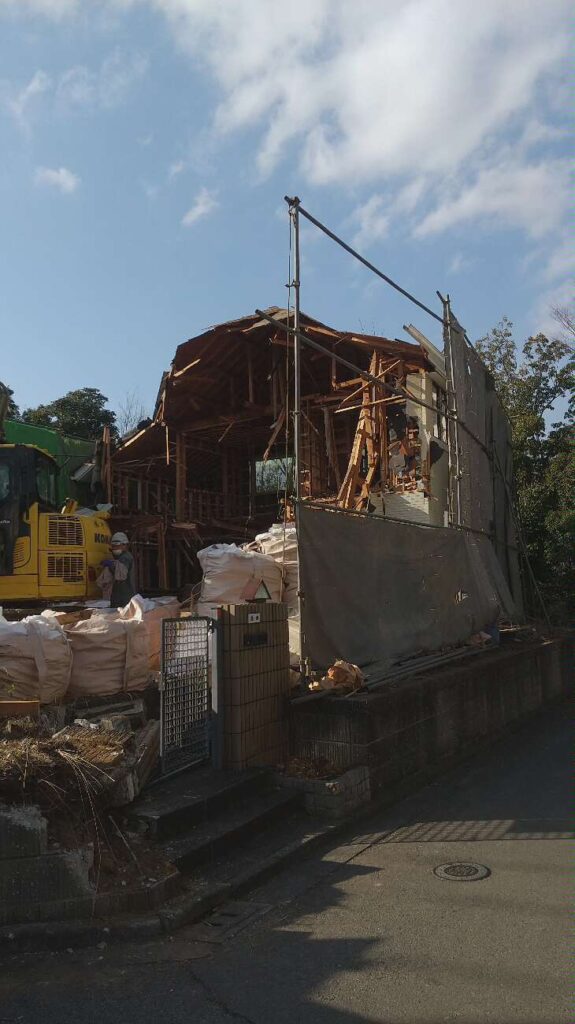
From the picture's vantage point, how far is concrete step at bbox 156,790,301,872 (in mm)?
4793

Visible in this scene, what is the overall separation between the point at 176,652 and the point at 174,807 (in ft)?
4.35

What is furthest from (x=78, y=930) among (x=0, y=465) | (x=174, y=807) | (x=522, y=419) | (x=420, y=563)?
(x=522, y=419)

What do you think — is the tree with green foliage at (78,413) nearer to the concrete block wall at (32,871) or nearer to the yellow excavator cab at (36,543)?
the yellow excavator cab at (36,543)

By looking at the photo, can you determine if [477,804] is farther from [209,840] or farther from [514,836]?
[209,840]

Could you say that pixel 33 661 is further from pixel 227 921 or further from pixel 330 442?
pixel 330 442

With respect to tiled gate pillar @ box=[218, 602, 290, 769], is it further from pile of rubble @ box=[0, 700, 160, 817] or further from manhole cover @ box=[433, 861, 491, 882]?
manhole cover @ box=[433, 861, 491, 882]

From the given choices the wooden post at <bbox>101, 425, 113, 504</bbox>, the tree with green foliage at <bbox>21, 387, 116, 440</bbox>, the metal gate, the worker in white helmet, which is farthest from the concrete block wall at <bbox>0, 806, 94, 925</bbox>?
the tree with green foliage at <bbox>21, 387, 116, 440</bbox>

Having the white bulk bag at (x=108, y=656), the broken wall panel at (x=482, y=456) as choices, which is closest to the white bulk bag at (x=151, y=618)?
the white bulk bag at (x=108, y=656)

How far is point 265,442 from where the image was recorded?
53.9 ft

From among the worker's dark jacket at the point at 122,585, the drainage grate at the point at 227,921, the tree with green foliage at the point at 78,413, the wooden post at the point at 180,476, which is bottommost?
the drainage grate at the point at 227,921

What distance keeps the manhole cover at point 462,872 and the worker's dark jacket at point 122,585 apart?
600 centimetres

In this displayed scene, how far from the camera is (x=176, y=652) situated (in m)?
6.03

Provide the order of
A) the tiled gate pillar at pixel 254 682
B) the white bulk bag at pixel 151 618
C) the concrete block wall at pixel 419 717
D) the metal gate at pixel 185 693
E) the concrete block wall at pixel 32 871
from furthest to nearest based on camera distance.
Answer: the white bulk bag at pixel 151 618 → the concrete block wall at pixel 419 717 → the tiled gate pillar at pixel 254 682 → the metal gate at pixel 185 693 → the concrete block wall at pixel 32 871

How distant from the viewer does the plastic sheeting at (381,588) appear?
682 centimetres
